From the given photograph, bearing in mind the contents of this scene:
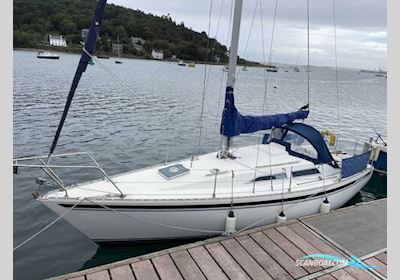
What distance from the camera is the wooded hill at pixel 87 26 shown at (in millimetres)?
110000

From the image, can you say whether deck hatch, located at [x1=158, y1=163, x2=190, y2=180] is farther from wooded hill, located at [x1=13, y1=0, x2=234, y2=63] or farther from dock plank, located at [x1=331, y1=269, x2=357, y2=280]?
wooded hill, located at [x1=13, y1=0, x2=234, y2=63]

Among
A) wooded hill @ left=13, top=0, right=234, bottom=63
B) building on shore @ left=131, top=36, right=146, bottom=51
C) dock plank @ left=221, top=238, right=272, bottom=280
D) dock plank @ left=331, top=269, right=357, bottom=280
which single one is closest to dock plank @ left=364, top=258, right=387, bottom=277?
dock plank @ left=331, top=269, right=357, bottom=280

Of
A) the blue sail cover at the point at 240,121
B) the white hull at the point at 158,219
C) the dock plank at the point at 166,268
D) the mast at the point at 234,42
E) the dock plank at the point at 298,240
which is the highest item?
the mast at the point at 234,42

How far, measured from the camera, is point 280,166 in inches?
355

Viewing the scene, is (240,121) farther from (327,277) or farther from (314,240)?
(327,277)

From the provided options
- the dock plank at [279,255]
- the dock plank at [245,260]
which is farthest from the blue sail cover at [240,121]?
the dock plank at [245,260]

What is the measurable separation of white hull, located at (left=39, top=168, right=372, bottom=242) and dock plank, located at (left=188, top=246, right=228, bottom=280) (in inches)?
36.3

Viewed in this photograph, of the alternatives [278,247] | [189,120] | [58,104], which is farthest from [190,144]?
[58,104]

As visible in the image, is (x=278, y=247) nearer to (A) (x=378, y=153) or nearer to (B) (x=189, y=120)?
(A) (x=378, y=153)

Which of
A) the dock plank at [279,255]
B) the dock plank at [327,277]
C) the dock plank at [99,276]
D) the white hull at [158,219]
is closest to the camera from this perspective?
the dock plank at [99,276]

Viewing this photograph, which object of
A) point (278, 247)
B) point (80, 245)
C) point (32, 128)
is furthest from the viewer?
point (32, 128)

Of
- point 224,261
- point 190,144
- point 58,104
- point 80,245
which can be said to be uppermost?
point 58,104

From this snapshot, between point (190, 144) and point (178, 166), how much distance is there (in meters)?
9.63

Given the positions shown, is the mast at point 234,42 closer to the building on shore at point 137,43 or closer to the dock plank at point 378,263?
the dock plank at point 378,263
